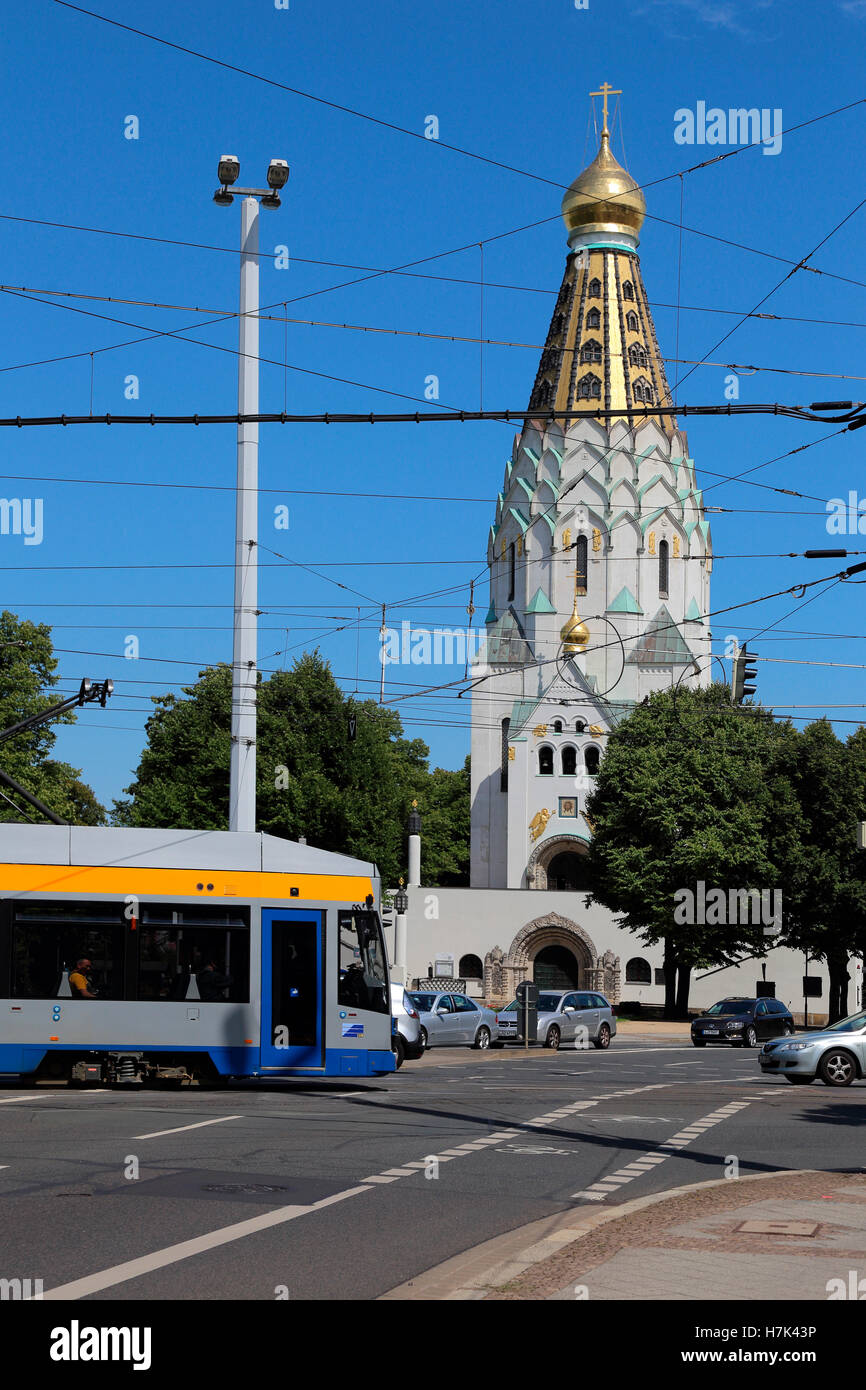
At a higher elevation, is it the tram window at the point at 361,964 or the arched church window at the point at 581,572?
Result: the arched church window at the point at 581,572

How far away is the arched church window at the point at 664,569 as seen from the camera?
88.7 meters

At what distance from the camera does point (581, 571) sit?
290 ft

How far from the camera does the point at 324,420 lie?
15016 millimetres

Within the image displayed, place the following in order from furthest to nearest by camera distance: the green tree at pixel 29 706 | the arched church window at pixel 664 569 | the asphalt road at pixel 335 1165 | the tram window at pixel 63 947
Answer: the arched church window at pixel 664 569, the green tree at pixel 29 706, the tram window at pixel 63 947, the asphalt road at pixel 335 1165

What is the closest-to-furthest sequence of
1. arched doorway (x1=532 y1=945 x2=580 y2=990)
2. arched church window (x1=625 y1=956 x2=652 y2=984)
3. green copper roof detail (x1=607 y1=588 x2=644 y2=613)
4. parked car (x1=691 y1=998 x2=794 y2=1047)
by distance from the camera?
parked car (x1=691 y1=998 x2=794 y2=1047)
arched church window (x1=625 y1=956 x2=652 y2=984)
arched doorway (x1=532 y1=945 x2=580 y2=990)
green copper roof detail (x1=607 y1=588 x2=644 y2=613)

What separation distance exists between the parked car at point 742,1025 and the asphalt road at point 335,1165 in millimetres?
18852

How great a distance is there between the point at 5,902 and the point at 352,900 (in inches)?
178

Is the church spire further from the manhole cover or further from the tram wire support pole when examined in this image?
the manhole cover

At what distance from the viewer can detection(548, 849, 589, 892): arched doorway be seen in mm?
82875

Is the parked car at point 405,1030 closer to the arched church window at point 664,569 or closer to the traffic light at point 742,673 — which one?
the traffic light at point 742,673

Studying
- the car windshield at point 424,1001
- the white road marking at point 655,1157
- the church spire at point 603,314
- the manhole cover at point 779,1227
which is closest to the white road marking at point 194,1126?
the white road marking at point 655,1157

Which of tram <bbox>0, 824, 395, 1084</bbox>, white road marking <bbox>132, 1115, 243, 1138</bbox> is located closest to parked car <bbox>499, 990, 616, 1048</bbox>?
tram <bbox>0, 824, 395, 1084</bbox>

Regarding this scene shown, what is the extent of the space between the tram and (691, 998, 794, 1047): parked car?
23142mm

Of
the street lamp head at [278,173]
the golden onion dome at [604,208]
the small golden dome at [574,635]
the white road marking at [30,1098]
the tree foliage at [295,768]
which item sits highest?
the golden onion dome at [604,208]
